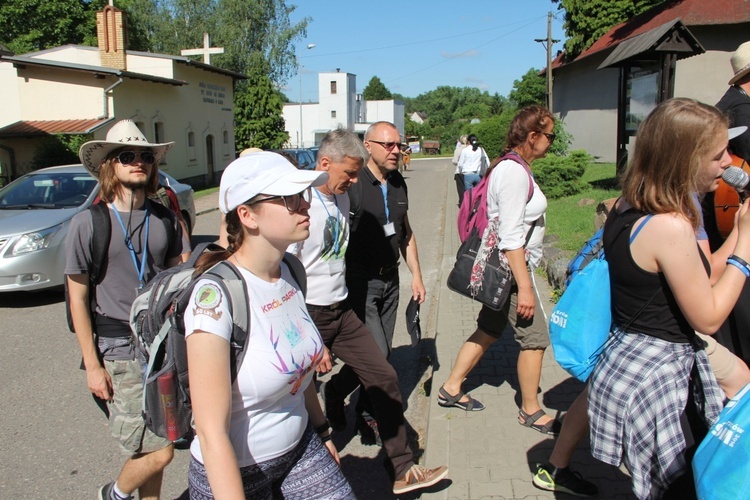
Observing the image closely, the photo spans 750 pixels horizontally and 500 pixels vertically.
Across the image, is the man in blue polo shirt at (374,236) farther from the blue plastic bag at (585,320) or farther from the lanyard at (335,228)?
Answer: the blue plastic bag at (585,320)

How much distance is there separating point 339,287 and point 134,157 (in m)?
1.31

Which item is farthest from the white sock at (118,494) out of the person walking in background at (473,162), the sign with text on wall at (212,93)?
the sign with text on wall at (212,93)

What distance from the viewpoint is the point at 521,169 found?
391 centimetres

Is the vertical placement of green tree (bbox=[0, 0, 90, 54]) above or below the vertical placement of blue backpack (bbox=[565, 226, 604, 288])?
above

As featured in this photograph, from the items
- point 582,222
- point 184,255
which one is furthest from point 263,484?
point 582,222

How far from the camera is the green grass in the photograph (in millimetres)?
9195

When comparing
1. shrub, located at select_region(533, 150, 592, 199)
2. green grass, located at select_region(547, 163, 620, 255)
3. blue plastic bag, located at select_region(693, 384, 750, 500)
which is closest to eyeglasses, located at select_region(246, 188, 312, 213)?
blue plastic bag, located at select_region(693, 384, 750, 500)

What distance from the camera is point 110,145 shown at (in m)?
3.14

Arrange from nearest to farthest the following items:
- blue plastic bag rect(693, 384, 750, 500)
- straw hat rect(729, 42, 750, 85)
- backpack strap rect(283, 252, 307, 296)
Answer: blue plastic bag rect(693, 384, 750, 500) < backpack strap rect(283, 252, 307, 296) < straw hat rect(729, 42, 750, 85)

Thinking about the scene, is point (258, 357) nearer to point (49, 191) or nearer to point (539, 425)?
point (539, 425)

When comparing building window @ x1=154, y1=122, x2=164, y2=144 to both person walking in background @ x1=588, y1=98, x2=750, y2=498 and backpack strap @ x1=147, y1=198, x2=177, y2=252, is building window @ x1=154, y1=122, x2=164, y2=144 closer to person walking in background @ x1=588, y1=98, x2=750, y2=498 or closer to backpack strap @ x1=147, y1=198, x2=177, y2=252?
backpack strap @ x1=147, y1=198, x2=177, y2=252

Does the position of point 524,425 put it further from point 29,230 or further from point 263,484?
point 29,230

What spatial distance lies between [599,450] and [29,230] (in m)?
7.92

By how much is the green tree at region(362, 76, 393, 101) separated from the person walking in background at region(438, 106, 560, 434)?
107 metres
